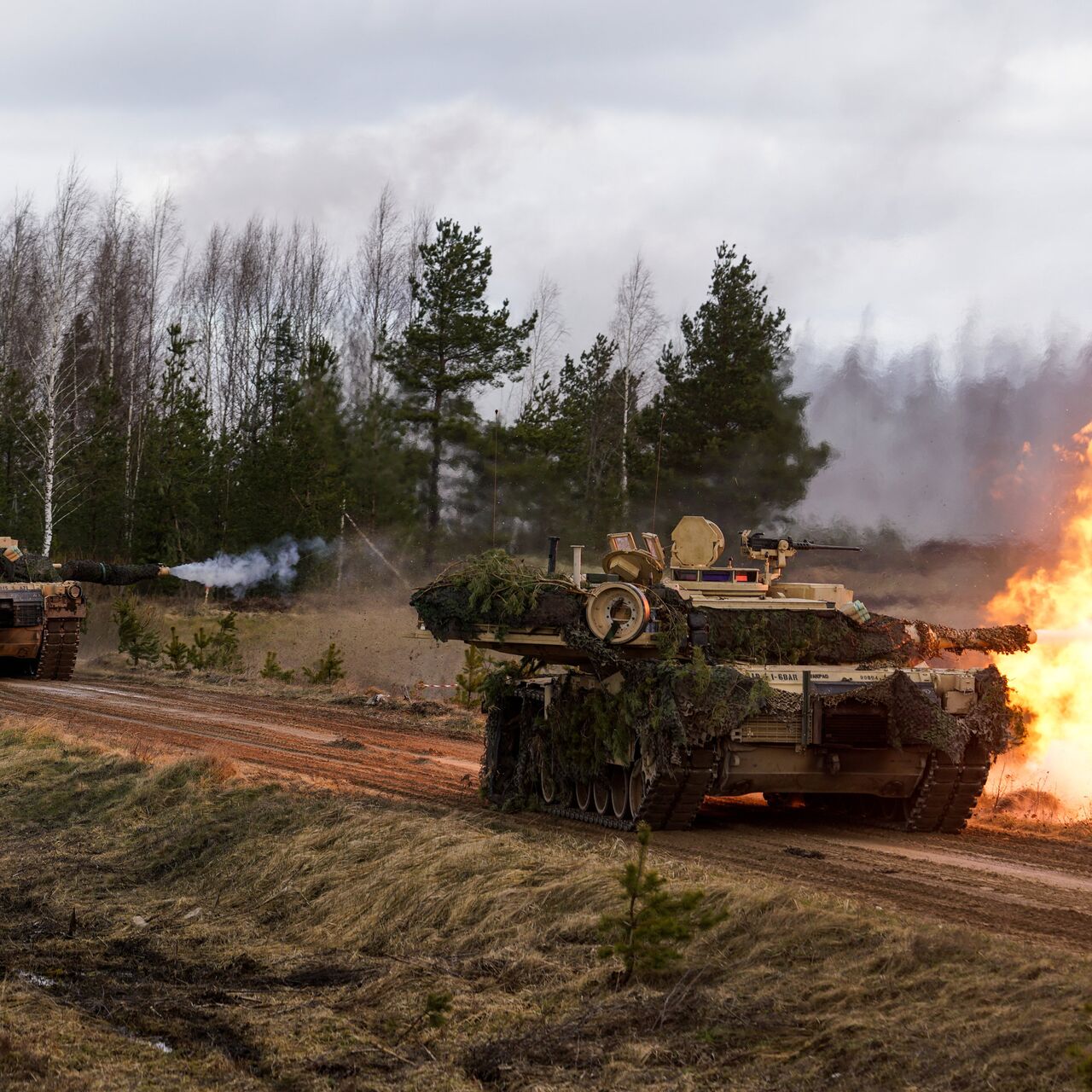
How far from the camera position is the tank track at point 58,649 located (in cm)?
3042

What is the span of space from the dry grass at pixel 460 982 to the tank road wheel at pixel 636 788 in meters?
1.48

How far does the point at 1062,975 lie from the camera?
731cm

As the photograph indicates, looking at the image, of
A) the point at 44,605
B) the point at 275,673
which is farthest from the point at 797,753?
the point at 44,605

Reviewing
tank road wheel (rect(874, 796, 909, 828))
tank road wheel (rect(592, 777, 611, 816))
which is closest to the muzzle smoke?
tank road wheel (rect(592, 777, 611, 816))

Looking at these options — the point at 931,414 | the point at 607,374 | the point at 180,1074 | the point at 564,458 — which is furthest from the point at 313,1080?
the point at 607,374

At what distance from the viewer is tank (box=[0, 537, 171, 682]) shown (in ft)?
97.3

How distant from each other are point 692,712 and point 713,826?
184cm

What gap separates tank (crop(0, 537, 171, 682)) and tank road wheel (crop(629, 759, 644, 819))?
18.5m

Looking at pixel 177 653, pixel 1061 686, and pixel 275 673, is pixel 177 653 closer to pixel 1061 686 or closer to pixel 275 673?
pixel 275 673

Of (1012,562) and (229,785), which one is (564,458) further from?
(229,785)

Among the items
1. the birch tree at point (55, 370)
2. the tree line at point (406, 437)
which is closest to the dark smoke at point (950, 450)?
the tree line at point (406, 437)

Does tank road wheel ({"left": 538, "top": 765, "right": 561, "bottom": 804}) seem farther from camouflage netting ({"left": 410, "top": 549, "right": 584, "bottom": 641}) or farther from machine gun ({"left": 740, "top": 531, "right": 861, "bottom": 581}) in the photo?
machine gun ({"left": 740, "top": 531, "right": 861, "bottom": 581})

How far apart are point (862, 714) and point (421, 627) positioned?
5.06m

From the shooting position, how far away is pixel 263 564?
3625 centimetres
